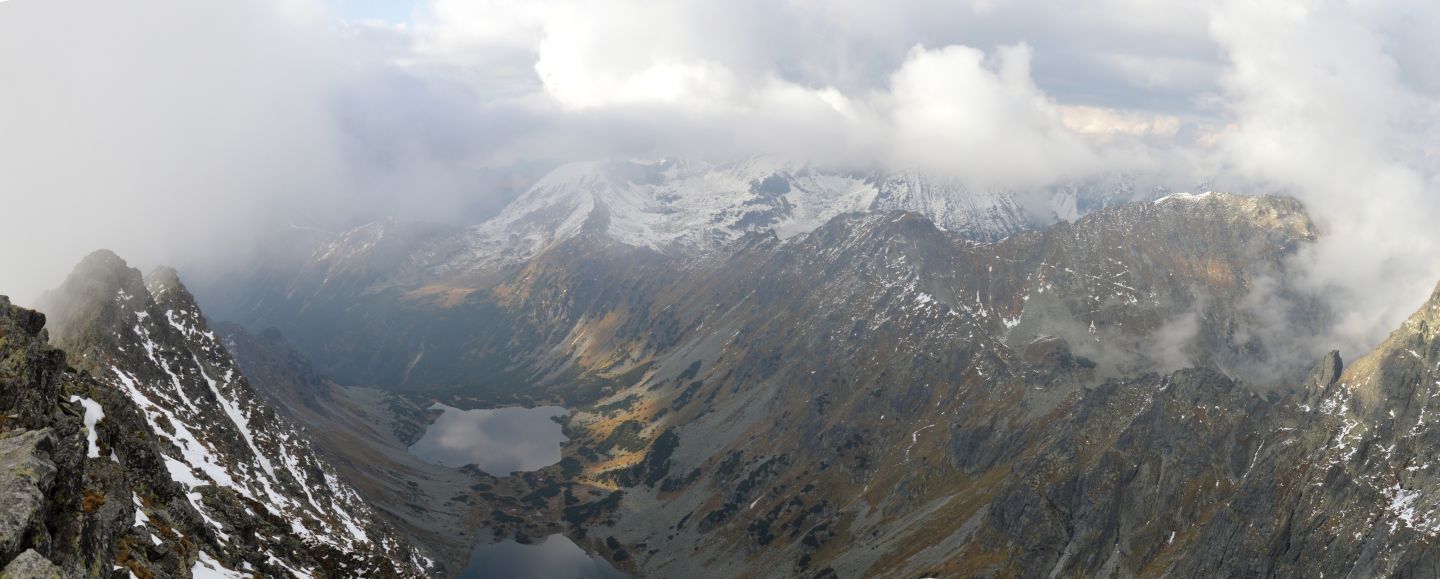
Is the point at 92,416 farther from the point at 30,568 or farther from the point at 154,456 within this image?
the point at 30,568

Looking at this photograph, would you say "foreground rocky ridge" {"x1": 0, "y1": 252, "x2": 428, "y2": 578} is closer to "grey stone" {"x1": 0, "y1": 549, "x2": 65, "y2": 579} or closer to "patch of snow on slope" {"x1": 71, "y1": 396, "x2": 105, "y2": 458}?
"patch of snow on slope" {"x1": 71, "y1": 396, "x2": 105, "y2": 458}

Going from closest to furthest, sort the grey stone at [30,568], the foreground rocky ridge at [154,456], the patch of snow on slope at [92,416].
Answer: the grey stone at [30,568] < the foreground rocky ridge at [154,456] < the patch of snow on slope at [92,416]

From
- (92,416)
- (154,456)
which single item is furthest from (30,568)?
(154,456)

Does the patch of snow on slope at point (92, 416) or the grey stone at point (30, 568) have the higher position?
the patch of snow on slope at point (92, 416)

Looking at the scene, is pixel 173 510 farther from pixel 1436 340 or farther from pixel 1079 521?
pixel 1436 340

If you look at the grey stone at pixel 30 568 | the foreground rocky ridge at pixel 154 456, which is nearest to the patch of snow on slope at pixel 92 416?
the foreground rocky ridge at pixel 154 456

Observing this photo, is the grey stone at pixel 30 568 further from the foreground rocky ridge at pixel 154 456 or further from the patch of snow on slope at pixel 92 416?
the patch of snow on slope at pixel 92 416

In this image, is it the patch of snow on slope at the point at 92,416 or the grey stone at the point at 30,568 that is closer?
the grey stone at the point at 30,568

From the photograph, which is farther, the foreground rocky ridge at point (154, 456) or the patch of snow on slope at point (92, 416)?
the patch of snow on slope at point (92, 416)

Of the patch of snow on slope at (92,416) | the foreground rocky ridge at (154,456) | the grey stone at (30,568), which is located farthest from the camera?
the patch of snow on slope at (92,416)
